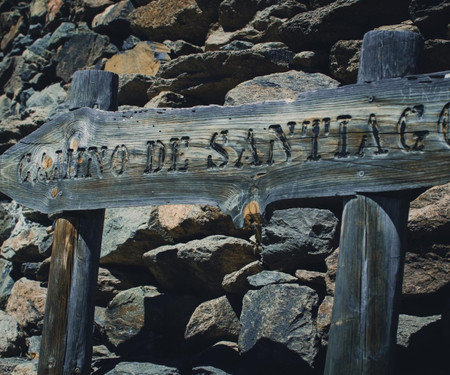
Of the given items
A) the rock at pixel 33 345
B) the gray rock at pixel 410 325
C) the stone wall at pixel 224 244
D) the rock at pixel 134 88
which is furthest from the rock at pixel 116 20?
the gray rock at pixel 410 325

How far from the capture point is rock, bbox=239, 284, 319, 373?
142 inches

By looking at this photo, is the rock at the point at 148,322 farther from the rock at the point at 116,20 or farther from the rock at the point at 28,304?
the rock at the point at 116,20

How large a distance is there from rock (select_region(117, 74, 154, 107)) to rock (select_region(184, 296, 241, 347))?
1.92 metres

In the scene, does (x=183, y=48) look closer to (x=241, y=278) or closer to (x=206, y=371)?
(x=241, y=278)

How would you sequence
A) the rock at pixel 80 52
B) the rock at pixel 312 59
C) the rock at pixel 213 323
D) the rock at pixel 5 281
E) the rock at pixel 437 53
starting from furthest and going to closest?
the rock at pixel 80 52 → the rock at pixel 5 281 → the rock at pixel 312 59 → the rock at pixel 213 323 → the rock at pixel 437 53

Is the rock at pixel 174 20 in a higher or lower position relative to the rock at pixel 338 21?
higher

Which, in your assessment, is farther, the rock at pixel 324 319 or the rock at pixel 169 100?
the rock at pixel 169 100

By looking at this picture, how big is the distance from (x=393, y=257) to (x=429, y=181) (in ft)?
1.18

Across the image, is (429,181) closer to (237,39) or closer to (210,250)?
(210,250)

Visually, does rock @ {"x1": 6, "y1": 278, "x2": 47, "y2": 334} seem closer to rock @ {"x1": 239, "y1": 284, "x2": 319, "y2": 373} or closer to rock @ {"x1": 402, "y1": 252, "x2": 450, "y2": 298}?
rock @ {"x1": 239, "y1": 284, "x2": 319, "y2": 373}

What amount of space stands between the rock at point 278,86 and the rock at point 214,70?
0.42ft

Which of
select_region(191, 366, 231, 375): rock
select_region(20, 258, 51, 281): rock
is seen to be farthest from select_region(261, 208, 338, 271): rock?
select_region(20, 258, 51, 281): rock

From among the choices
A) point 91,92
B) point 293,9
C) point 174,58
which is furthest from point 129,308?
point 293,9

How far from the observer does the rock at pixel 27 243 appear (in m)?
5.23
